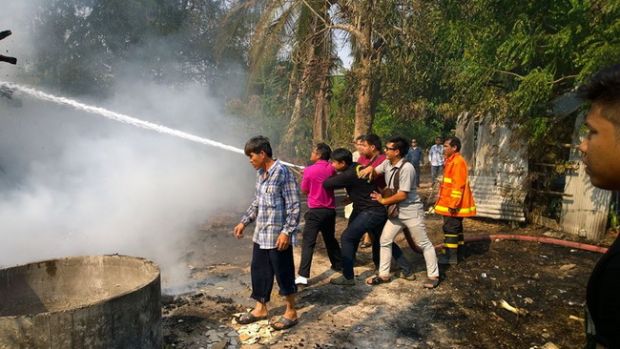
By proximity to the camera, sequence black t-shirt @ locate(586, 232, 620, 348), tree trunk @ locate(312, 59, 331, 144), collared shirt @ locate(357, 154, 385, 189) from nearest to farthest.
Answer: black t-shirt @ locate(586, 232, 620, 348), collared shirt @ locate(357, 154, 385, 189), tree trunk @ locate(312, 59, 331, 144)

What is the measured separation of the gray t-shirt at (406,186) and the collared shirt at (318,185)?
0.76 metres

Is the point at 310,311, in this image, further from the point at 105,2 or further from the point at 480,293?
the point at 105,2

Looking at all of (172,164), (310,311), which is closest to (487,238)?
(310,311)

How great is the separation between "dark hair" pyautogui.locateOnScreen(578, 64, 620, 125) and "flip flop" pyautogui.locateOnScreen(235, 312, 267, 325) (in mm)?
3812

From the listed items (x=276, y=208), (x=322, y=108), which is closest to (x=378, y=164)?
(x=276, y=208)

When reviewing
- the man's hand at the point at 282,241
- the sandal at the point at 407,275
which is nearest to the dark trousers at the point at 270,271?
the man's hand at the point at 282,241

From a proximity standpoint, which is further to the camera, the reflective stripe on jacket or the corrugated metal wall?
the corrugated metal wall

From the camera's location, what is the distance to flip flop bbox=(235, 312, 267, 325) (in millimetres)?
4320

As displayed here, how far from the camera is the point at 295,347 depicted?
3.89 meters

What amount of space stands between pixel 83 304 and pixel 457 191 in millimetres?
4637

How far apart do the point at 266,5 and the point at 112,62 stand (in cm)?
790

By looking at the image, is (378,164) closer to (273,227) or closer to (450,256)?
(450,256)

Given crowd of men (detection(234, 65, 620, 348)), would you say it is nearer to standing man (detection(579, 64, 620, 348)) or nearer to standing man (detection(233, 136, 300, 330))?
standing man (detection(233, 136, 300, 330))

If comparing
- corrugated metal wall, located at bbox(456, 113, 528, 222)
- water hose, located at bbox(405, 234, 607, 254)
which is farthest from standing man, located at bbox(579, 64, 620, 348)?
corrugated metal wall, located at bbox(456, 113, 528, 222)
